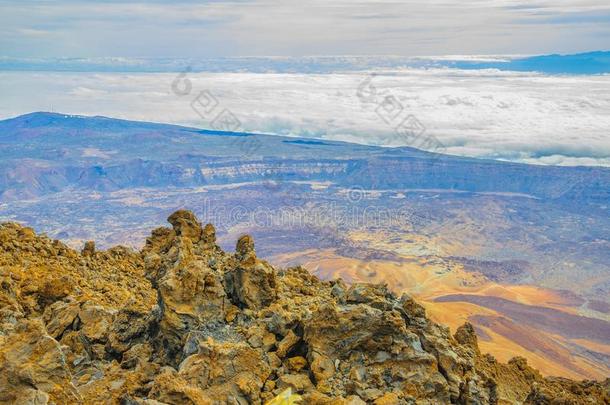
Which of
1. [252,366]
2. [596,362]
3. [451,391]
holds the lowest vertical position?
[596,362]

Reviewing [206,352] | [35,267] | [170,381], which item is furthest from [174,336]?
[35,267]

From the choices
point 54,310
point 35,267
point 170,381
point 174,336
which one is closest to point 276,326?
point 174,336

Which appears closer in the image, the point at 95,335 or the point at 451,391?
the point at 451,391

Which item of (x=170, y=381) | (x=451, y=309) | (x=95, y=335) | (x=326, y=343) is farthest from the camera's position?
(x=451, y=309)

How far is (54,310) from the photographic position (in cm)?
1698

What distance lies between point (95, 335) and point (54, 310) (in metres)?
2.06

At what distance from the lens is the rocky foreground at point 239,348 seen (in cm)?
1124

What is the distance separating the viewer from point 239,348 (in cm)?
1251

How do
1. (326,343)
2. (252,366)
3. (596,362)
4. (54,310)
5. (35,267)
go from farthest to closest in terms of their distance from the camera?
(596,362)
(35,267)
(54,310)
(326,343)
(252,366)

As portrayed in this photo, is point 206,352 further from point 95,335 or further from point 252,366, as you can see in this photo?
point 95,335

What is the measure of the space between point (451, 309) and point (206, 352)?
9742 centimetres

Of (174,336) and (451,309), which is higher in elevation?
(174,336)

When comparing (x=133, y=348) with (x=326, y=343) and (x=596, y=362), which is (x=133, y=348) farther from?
(x=596, y=362)

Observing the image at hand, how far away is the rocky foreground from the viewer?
11.2 metres
